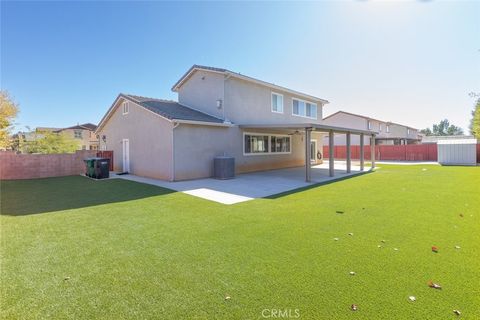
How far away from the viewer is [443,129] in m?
105

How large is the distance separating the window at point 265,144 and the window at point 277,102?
6.21ft

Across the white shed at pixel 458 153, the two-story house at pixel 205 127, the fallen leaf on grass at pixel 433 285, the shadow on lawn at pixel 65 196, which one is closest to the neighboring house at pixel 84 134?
the two-story house at pixel 205 127

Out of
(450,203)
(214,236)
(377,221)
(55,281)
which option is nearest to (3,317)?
(55,281)

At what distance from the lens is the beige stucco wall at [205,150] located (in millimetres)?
11719

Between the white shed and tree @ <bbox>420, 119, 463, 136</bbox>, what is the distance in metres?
97.1

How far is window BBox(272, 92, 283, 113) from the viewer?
1703 cm

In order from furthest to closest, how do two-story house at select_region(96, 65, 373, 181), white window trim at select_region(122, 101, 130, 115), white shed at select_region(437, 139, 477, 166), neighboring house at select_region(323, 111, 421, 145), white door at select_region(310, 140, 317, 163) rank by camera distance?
neighboring house at select_region(323, 111, 421, 145) → white shed at select_region(437, 139, 477, 166) → white door at select_region(310, 140, 317, 163) → white window trim at select_region(122, 101, 130, 115) → two-story house at select_region(96, 65, 373, 181)

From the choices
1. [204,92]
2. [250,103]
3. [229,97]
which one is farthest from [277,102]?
[204,92]

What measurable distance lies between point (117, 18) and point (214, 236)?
12.6 metres

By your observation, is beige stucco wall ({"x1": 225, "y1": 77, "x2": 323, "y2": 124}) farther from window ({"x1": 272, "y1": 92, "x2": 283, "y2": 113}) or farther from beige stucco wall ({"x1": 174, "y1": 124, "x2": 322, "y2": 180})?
beige stucco wall ({"x1": 174, "y1": 124, "x2": 322, "y2": 180})

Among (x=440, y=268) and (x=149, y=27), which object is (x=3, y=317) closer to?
(x=440, y=268)

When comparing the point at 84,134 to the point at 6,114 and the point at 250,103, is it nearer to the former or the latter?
the point at 6,114

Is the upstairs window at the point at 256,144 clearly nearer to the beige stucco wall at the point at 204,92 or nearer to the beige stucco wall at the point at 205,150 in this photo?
the beige stucco wall at the point at 205,150

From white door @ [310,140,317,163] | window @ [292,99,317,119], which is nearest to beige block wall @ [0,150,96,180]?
window @ [292,99,317,119]
